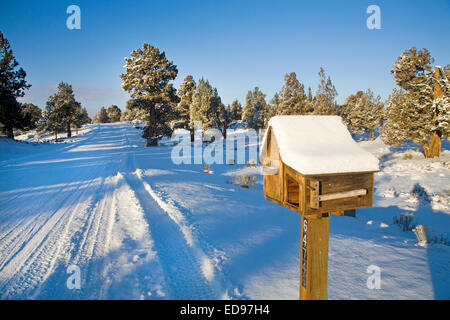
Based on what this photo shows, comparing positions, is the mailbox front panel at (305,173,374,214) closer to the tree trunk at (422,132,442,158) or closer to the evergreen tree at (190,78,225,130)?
the tree trunk at (422,132,442,158)

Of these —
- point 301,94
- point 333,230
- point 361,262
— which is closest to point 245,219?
point 333,230

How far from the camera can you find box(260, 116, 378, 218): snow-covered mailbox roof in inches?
87.7

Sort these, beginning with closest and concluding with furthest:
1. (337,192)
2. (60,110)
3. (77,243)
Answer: (337,192)
(77,243)
(60,110)

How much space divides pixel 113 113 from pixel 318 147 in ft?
378

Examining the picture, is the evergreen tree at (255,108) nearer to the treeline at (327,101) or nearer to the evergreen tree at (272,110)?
the evergreen tree at (272,110)

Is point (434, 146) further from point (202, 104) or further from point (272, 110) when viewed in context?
point (272, 110)

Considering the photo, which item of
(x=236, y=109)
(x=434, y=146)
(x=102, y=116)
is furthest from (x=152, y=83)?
(x=102, y=116)

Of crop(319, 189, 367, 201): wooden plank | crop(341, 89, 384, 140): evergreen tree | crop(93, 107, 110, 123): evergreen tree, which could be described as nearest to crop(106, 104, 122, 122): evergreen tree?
crop(93, 107, 110, 123): evergreen tree

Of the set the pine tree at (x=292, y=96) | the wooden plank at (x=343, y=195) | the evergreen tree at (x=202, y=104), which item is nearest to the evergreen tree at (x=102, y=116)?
the evergreen tree at (x=202, y=104)

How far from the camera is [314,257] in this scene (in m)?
2.50

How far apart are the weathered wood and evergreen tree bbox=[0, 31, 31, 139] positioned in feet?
120

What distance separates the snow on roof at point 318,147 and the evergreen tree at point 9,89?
119 ft

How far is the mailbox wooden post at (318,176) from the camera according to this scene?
2256mm
